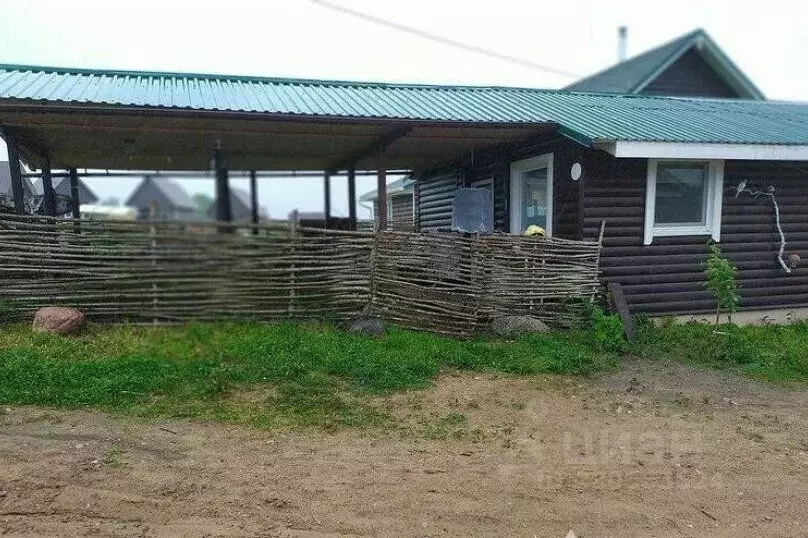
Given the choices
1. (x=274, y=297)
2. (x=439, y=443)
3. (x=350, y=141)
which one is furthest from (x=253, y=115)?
(x=274, y=297)

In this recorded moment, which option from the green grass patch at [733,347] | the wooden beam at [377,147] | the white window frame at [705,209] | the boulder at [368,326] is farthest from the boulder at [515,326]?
the wooden beam at [377,147]

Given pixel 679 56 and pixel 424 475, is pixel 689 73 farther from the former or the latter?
pixel 424 475

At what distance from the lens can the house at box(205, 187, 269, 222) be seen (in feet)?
2.96

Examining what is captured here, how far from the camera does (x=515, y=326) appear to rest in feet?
22.9

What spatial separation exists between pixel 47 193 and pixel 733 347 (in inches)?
351

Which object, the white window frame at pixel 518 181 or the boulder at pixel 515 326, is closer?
the boulder at pixel 515 326

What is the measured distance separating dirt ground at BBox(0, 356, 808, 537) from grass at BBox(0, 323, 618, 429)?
20cm

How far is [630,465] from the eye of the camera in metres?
3.84

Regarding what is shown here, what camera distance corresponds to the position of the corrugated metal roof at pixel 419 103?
6.64 m

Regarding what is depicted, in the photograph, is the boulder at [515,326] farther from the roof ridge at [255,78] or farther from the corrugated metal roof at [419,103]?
the roof ridge at [255,78]

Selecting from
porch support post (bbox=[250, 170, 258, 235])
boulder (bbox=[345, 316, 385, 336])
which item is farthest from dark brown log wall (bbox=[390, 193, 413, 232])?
porch support post (bbox=[250, 170, 258, 235])

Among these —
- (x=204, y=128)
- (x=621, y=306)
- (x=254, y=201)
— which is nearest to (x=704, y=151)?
(x=621, y=306)

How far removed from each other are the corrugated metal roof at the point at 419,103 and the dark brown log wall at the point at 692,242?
2.08 feet

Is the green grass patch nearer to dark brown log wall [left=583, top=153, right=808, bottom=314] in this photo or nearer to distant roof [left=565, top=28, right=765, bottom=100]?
dark brown log wall [left=583, top=153, right=808, bottom=314]
